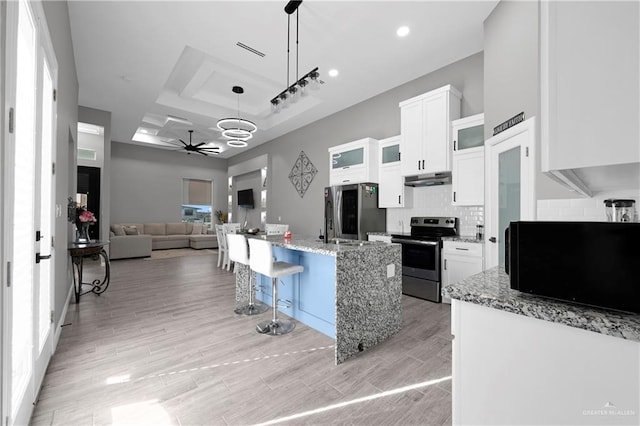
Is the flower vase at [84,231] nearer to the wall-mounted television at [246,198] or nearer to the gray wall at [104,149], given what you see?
the gray wall at [104,149]

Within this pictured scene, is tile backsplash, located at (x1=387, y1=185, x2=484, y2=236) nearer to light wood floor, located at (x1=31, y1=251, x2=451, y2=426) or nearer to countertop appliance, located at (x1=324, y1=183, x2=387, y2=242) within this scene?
countertop appliance, located at (x1=324, y1=183, x2=387, y2=242)

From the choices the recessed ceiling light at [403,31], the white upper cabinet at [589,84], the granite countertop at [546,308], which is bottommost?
the granite countertop at [546,308]

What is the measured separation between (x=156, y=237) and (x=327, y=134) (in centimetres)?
623

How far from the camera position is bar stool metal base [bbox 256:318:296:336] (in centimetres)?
273

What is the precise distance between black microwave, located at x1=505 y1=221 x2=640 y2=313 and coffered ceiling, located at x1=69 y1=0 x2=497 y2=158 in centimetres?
301

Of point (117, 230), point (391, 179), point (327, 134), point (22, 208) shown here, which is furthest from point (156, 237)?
point (22, 208)

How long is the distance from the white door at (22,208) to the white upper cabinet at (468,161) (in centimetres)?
393

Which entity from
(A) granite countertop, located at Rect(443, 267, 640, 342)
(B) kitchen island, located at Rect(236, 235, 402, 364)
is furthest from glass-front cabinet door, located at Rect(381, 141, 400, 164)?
(A) granite countertop, located at Rect(443, 267, 640, 342)

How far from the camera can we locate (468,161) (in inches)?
139

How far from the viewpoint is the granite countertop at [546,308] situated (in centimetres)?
74

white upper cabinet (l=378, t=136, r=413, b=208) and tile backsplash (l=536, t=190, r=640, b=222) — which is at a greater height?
white upper cabinet (l=378, t=136, r=413, b=208)

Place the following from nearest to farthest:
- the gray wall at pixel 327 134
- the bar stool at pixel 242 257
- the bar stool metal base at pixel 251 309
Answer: the bar stool at pixel 242 257 → the bar stool metal base at pixel 251 309 → the gray wall at pixel 327 134

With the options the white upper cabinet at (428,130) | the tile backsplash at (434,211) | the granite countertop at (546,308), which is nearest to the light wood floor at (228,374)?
the granite countertop at (546,308)

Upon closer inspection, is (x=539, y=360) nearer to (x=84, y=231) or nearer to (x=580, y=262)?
(x=580, y=262)
